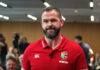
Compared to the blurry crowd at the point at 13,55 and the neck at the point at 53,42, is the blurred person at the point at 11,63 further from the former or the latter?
the neck at the point at 53,42

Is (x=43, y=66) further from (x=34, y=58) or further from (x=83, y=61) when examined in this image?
(x=83, y=61)

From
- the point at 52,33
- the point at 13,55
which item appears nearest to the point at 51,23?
the point at 52,33

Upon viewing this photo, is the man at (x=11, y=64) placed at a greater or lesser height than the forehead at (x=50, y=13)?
lesser

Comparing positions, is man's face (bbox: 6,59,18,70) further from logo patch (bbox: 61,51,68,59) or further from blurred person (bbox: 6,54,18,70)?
logo patch (bbox: 61,51,68,59)

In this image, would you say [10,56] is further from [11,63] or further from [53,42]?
[53,42]

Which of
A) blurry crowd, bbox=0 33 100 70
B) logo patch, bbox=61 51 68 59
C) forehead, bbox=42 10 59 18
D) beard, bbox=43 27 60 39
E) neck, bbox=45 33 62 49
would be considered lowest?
blurry crowd, bbox=0 33 100 70

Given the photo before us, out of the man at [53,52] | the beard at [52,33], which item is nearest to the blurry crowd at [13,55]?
the man at [53,52]

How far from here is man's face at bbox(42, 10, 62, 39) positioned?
56.9 inches

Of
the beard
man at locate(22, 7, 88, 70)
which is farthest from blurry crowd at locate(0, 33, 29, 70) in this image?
the beard

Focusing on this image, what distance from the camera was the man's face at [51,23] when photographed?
1444mm

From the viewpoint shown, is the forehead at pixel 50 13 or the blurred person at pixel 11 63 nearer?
the forehead at pixel 50 13

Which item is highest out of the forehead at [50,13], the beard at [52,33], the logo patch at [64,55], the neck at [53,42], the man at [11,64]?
the forehead at [50,13]

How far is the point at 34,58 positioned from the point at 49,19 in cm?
26

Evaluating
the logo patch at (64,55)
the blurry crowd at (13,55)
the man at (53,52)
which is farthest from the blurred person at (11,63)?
the logo patch at (64,55)
